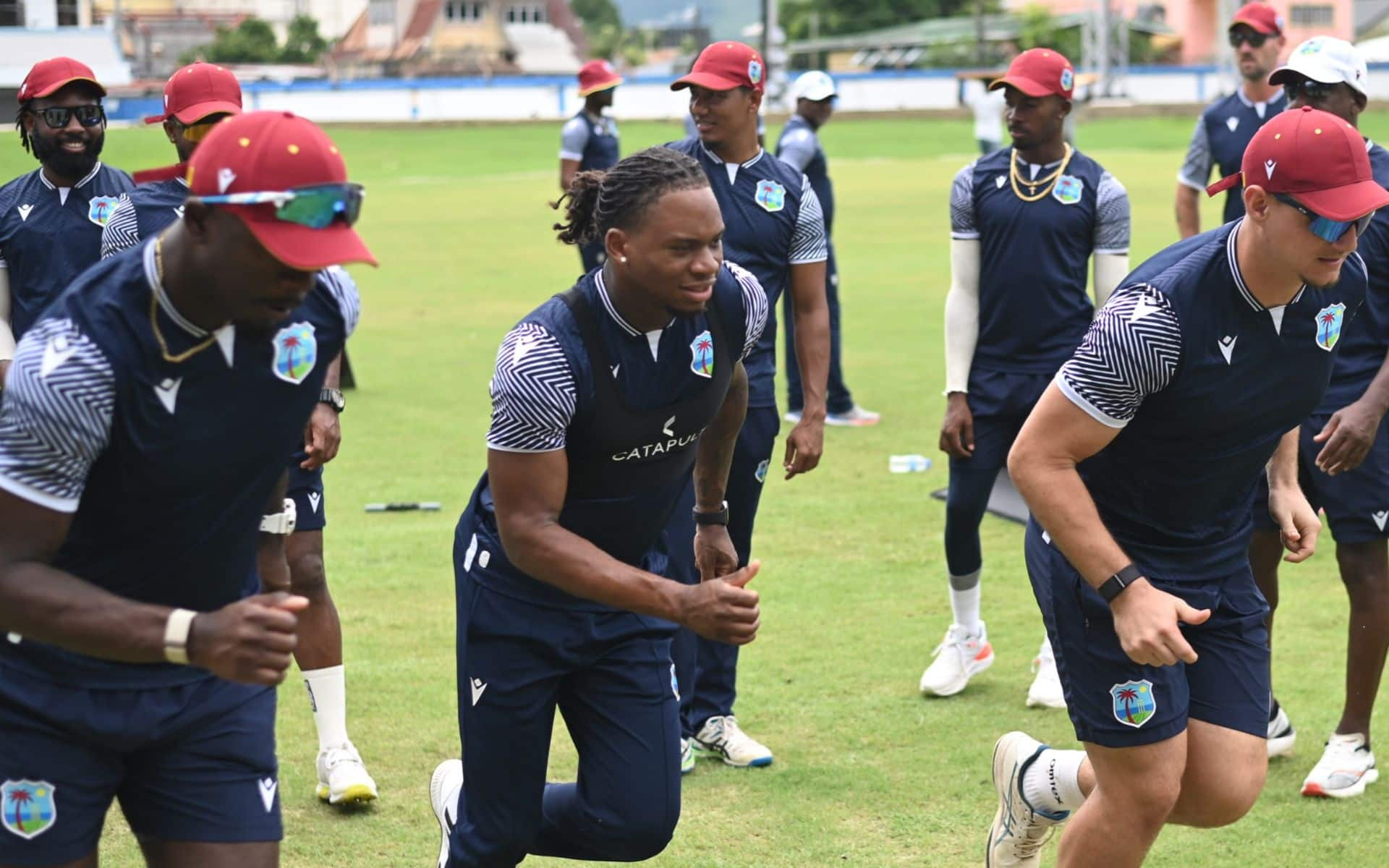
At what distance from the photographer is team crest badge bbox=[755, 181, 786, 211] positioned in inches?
279

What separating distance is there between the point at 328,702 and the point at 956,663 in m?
2.75

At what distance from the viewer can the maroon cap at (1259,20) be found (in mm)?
10492

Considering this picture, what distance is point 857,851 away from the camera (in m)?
5.87

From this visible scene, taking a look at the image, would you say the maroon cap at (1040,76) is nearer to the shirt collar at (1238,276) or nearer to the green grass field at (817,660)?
the green grass field at (817,660)

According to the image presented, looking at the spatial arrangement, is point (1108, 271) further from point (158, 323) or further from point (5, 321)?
point (158, 323)

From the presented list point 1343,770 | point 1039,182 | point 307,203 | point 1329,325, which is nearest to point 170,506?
point 307,203

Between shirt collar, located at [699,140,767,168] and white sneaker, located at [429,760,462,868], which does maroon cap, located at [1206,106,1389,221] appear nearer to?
white sneaker, located at [429,760,462,868]

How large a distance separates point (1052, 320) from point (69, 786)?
4.90m

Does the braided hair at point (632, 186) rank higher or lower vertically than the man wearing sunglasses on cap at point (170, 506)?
higher

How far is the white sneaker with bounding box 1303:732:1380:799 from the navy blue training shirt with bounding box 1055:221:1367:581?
1.74 m

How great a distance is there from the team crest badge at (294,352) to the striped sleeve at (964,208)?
4256 millimetres

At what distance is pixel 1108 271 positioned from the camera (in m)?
7.42

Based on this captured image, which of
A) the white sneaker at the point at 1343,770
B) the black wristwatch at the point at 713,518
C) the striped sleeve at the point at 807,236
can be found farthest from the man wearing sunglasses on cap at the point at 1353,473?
the black wristwatch at the point at 713,518

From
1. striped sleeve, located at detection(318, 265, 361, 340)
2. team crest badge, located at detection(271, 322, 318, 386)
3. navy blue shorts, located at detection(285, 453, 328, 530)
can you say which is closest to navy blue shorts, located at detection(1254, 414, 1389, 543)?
navy blue shorts, located at detection(285, 453, 328, 530)
